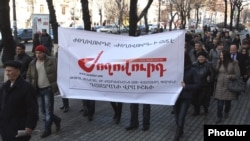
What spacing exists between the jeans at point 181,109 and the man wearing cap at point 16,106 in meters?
3.09

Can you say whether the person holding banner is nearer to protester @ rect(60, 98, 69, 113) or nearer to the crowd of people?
the crowd of people

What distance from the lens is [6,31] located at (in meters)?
10.2

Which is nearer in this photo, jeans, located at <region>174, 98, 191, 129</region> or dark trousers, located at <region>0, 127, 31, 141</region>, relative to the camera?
dark trousers, located at <region>0, 127, 31, 141</region>

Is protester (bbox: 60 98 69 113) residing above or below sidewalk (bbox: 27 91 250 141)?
above

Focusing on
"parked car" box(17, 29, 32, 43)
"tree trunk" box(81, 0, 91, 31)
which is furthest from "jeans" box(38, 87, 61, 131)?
"parked car" box(17, 29, 32, 43)

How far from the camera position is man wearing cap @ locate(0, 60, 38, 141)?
4945 mm

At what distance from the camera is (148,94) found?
7.42 metres

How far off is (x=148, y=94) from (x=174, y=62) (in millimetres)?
739

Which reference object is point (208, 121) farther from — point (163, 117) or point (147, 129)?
point (147, 129)

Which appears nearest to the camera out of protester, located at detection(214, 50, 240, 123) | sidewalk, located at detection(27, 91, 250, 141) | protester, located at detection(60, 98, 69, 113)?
sidewalk, located at detection(27, 91, 250, 141)

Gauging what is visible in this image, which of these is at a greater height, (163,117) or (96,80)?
(96,80)

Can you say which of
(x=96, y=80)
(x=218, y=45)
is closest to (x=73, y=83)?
(x=96, y=80)

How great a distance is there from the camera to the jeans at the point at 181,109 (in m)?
7.34

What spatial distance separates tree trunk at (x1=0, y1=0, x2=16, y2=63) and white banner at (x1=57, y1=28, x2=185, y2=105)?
2662 mm
